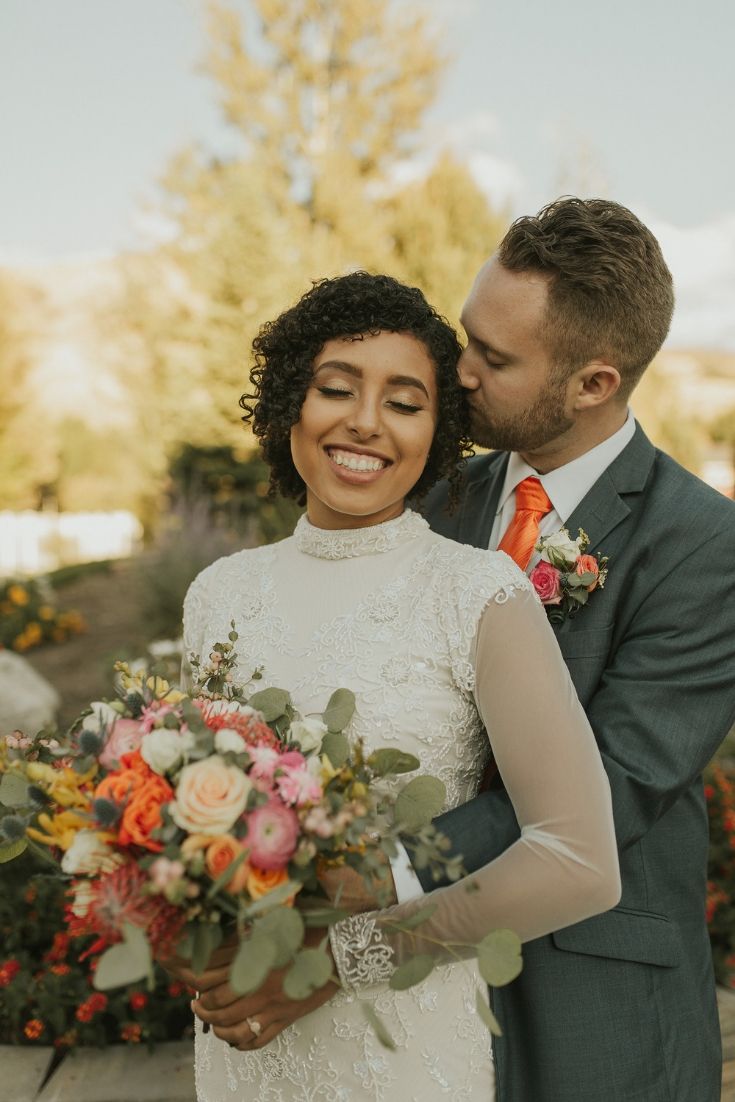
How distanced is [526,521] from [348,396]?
26.0 inches

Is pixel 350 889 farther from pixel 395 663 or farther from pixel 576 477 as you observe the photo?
pixel 576 477

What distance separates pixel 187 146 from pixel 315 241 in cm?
Result: 464

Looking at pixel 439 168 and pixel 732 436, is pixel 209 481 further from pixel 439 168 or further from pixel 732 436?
pixel 732 436

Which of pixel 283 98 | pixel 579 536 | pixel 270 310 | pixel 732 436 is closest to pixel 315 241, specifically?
pixel 270 310

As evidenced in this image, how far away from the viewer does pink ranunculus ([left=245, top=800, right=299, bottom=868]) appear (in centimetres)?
121

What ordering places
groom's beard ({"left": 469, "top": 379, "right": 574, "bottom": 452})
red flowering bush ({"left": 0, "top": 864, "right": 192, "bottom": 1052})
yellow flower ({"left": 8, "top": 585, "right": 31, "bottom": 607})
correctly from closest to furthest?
1. groom's beard ({"left": 469, "top": 379, "right": 574, "bottom": 452})
2. red flowering bush ({"left": 0, "top": 864, "right": 192, "bottom": 1052})
3. yellow flower ({"left": 8, "top": 585, "right": 31, "bottom": 607})

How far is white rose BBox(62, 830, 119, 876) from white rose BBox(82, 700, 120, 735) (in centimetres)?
16

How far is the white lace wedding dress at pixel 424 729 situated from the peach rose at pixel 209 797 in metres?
0.48

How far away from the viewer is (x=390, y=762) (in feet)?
4.66

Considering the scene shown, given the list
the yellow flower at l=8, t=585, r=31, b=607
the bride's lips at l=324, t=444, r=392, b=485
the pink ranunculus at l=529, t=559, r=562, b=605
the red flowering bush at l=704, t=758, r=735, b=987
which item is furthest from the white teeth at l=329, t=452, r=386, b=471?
the yellow flower at l=8, t=585, r=31, b=607

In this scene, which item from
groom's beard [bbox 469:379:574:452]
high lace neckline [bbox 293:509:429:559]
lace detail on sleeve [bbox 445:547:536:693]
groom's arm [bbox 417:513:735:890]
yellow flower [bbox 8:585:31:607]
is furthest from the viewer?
yellow flower [bbox 8:585:31:607]

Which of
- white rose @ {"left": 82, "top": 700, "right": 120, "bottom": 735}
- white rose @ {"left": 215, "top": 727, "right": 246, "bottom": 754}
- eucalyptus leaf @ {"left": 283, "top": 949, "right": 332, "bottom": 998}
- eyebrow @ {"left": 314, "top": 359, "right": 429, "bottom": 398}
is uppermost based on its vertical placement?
eyebrow @ {"left": 314, "top": 359, "right": 429, "bottom": 398}

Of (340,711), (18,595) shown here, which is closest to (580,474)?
(340,711)

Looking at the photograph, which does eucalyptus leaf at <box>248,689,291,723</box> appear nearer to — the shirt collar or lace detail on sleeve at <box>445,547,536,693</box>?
lace detail on sleeve at <box>445,547,536,693</box>
